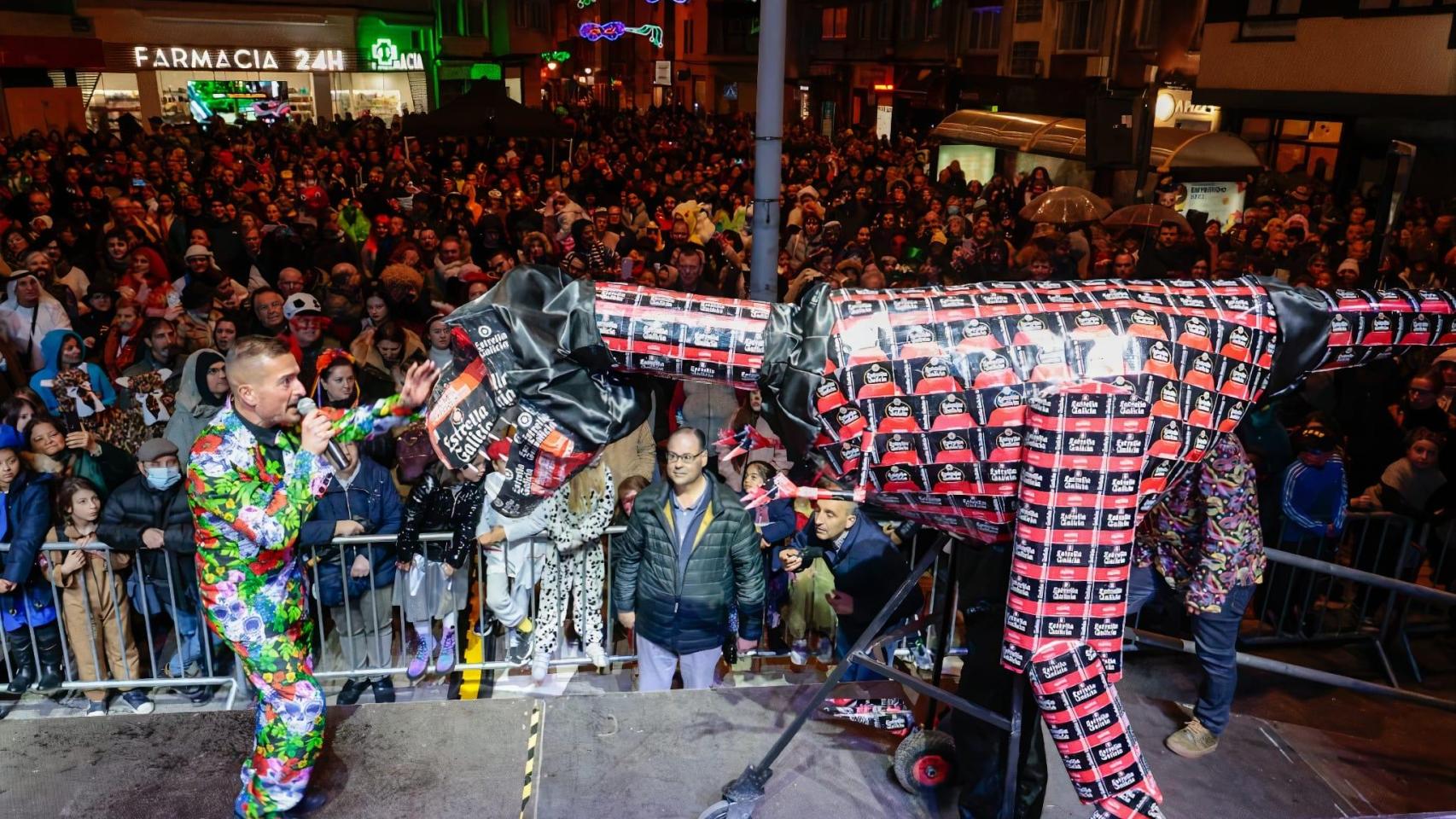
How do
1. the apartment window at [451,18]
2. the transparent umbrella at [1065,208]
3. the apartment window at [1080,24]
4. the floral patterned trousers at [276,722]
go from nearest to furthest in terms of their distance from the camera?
the floral patterned trousers at [276,722] → the transparent umbrella at [1065,208] → the apartment window at [1080,24] → the apartment window at [451,18]

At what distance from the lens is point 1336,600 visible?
732 cm

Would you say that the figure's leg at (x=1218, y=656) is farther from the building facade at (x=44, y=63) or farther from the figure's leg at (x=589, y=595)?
the building facade at (x=44, y=63)

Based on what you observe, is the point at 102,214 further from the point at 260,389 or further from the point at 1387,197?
the point at 1387,197

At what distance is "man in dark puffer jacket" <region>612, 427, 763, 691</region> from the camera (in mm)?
5484

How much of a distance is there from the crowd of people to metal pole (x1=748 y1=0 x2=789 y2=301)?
14 centimetres

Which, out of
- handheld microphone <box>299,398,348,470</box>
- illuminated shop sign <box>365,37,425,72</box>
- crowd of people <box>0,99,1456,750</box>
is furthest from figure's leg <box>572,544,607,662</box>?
illuminated shop sign <box>365,37,425,72</box>

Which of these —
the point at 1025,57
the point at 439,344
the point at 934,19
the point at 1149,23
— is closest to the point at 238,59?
the point at 934,19

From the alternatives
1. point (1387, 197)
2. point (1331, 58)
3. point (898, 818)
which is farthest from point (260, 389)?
point (1331, 58)

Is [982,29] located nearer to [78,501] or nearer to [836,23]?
[836,23]

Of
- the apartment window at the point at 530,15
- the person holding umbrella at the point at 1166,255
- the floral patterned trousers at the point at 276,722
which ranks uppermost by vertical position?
the apartment window at the point at 530,15

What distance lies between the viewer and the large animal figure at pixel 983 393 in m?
2.99

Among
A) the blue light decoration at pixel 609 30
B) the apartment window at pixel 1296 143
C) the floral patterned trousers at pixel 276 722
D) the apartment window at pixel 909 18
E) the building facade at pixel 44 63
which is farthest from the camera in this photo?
the blue light decoration at pixel 609 30

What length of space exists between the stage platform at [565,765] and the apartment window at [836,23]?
39796mm

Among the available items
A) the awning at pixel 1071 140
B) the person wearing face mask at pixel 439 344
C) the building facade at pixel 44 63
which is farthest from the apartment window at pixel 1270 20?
the building facade at pixel 44 63
